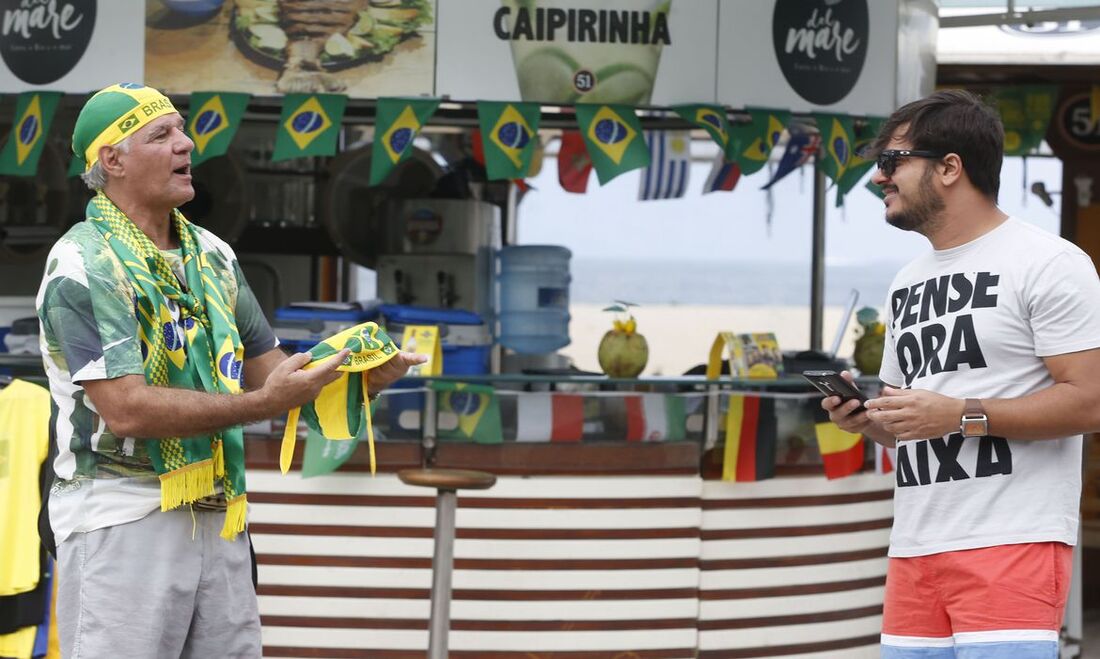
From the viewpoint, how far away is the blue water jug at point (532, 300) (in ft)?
24.7

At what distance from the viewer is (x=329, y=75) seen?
19.2ft

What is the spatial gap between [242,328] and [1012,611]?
172cm

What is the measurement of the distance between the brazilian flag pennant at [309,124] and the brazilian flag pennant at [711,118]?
1367 mm

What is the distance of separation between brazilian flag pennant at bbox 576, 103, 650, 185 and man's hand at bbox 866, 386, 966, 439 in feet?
10.2

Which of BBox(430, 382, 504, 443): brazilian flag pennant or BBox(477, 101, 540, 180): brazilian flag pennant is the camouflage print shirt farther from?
BBox(477, 101, 540, 180): brazilian flag pennant

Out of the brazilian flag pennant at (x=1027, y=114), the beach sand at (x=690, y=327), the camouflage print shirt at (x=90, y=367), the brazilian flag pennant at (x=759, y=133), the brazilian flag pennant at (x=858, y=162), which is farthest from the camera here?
the beach sand at (x=690, y=327)

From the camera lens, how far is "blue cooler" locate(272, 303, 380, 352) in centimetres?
594

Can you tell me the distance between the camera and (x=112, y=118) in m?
2.98

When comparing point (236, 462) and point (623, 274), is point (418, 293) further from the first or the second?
point (623, 274)

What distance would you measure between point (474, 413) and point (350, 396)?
233 centimetres

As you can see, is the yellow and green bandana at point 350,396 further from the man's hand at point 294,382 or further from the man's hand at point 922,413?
the man's hand at point 922,413

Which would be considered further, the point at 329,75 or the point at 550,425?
the point at 329,75

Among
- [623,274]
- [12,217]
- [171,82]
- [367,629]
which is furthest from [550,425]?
[623,274]

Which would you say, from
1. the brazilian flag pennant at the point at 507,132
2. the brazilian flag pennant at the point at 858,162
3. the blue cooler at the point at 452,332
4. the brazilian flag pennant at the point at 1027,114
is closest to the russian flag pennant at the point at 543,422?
the blue cooler at the point at 452,332
